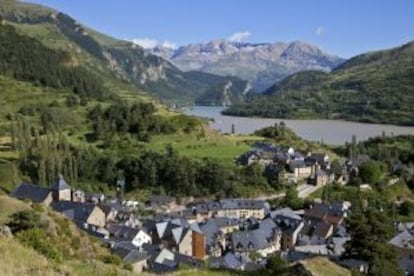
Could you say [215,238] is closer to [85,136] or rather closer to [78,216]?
[78,216]

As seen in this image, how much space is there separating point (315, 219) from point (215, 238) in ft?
43.6

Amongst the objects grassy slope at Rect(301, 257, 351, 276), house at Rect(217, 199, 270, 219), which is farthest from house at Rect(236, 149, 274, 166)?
grassy slope at Rect(301, 257, 351, 276)

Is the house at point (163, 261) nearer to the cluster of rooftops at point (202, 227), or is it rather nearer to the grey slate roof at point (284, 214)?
the cluster of rooftops at point (202, 227)

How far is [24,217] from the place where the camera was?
24.2 m

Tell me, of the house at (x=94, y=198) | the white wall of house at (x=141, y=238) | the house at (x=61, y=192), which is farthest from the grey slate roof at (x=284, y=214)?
the house at (x=61, y=192)

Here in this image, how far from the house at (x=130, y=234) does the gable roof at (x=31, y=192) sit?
10.1 m

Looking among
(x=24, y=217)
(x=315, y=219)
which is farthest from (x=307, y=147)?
(x=24, y=217)

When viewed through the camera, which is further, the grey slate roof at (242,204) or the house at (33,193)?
the grey slate roof at (242,204)

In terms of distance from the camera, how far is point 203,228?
53000mm

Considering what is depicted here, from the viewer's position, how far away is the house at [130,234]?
45.8m

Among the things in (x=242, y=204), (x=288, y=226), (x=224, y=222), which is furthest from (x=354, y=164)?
(x=224, y=222)

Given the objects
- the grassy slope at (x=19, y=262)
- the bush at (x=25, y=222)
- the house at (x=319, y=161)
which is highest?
the grassy slope at (x=19, y=262)

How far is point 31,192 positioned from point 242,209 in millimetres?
22085

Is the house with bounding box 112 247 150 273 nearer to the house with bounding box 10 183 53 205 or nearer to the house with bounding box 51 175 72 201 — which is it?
the house with bounding box 10 183 53 205
